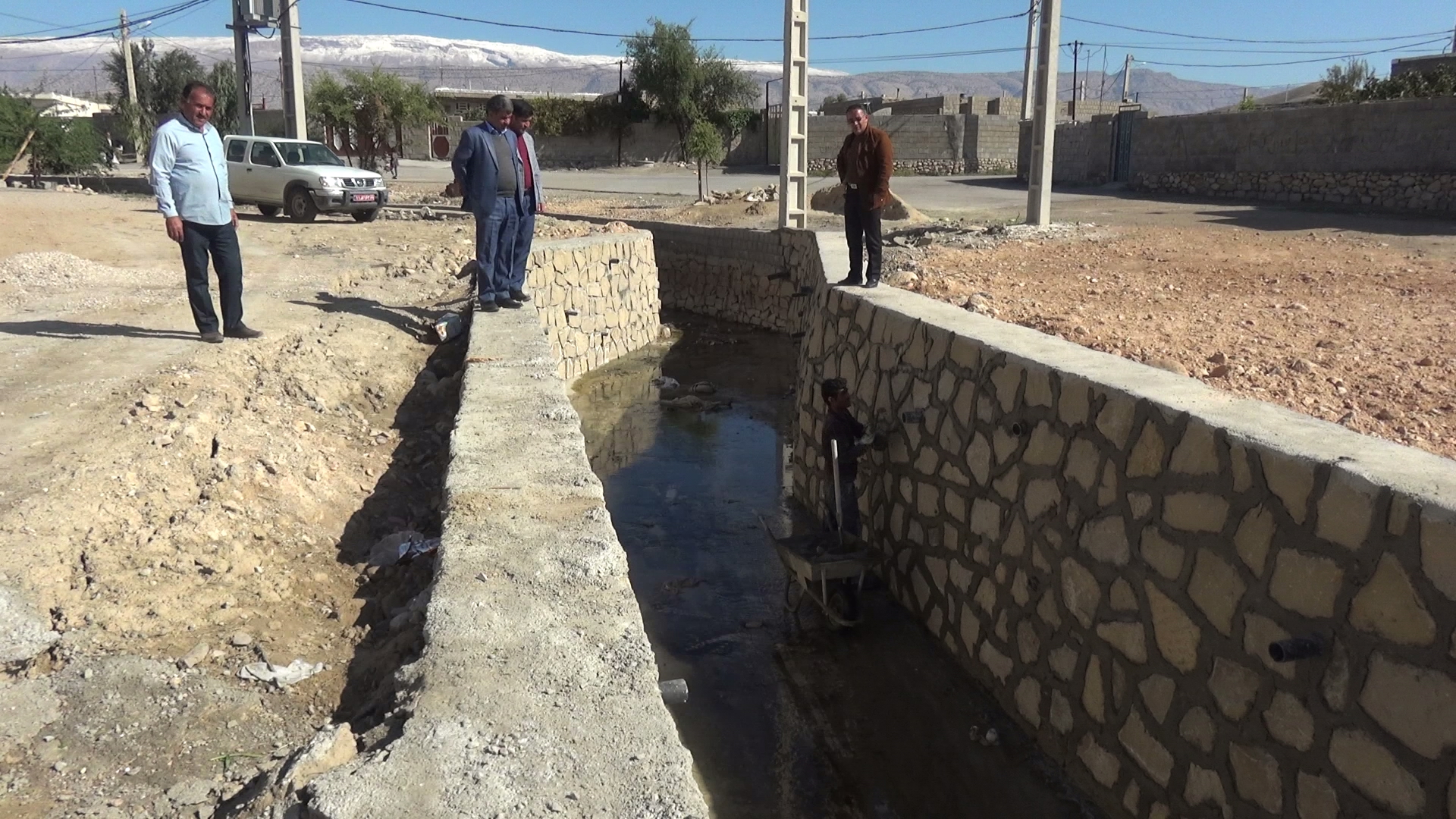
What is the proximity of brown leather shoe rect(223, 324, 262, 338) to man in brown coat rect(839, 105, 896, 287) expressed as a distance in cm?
408

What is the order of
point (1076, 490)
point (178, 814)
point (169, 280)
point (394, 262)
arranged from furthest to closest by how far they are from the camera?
point (394, 262) → point (169, 280) → point (1076, 490) → point (178, 814)

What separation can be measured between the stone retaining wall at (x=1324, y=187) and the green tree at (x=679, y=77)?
84.1 feet

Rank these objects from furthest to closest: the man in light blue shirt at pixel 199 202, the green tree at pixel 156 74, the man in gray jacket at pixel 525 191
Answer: the green tree at pixel 156 74, the man in gray jacket at pixel 525 191, the man in light blue shirt at pixel 199 202

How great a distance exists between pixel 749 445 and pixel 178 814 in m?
8.02

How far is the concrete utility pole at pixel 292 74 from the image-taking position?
74.1 ft

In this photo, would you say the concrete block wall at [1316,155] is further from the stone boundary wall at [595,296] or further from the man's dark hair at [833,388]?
the man's dark hair at [833,388]

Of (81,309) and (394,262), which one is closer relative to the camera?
(81,309)

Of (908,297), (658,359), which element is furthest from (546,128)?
(908,297)

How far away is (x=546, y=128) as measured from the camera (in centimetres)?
4406

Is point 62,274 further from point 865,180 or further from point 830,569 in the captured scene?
point 830,569

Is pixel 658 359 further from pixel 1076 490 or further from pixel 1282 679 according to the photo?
pixel 1282 679

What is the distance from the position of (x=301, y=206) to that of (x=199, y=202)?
11.7 metres

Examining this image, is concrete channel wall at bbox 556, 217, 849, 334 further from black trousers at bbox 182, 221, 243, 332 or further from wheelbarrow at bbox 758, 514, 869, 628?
black trousers at bbox 182, 221, 243, 332

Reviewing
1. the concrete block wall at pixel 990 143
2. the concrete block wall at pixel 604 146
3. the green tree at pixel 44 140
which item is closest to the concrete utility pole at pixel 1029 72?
the concrete block wall at pixel 990 143
